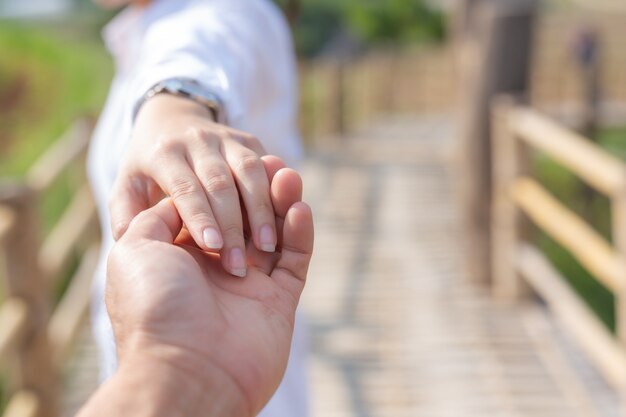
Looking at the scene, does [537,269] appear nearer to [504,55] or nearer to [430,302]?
[430,302]

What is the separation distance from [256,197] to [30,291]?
2183mm

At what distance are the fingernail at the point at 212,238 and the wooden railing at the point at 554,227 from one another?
76.0 inches

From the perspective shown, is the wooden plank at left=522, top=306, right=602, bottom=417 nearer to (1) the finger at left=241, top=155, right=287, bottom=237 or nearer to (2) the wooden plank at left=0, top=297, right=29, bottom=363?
(2) the wooden plank at left=0, top=297, right=29, bottom=363

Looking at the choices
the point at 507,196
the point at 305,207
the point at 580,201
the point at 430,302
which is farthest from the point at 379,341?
the point at 580,201

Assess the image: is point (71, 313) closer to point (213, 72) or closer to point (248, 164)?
point (213, 72)

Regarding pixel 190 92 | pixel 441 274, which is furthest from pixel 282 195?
pixel 441 274

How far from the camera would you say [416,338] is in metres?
3.89

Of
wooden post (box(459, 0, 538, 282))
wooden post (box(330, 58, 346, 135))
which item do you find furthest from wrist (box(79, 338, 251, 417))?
wooden post (box(330, 58, 346, 135))

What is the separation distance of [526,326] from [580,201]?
5876mm

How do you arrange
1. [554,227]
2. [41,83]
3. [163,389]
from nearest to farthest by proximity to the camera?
[163,389]
[554,227]
[41,83]

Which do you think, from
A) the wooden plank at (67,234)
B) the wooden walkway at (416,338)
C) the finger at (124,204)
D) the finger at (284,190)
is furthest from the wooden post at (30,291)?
the finger at (284,190)

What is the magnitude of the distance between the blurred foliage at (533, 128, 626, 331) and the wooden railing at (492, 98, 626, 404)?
0.60ft

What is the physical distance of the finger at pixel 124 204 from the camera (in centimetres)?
78

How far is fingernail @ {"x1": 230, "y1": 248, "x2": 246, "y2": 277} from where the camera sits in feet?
2.35
